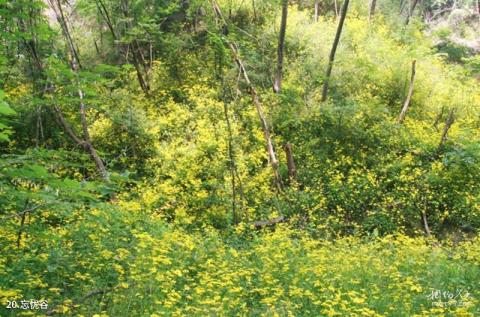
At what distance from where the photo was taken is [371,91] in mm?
13414

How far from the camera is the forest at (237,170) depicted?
4438mm

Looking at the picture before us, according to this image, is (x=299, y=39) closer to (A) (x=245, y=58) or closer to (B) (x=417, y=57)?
(A) (x=245, y=58)

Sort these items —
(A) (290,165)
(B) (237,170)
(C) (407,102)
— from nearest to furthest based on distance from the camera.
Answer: (B) (237,170) < (A) (290,165) < (C) (407,102)

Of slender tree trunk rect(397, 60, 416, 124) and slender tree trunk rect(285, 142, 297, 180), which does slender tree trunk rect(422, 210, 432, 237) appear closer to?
slender tree trunk rect(285, 142, 297, 180)

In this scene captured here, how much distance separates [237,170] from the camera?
31.9 ft

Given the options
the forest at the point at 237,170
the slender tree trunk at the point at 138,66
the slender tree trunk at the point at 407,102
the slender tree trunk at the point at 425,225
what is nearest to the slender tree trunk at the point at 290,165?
the forest at the point at 237,170

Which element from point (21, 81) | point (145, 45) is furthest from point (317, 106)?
point (21, 81)

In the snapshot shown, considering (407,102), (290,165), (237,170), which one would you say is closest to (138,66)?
(237,170)

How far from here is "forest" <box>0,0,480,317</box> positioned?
14.6 feet

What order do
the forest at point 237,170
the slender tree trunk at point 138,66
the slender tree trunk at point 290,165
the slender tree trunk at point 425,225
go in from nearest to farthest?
the forest at point 237,170 < the slender tree trunk at point 425,225 < the slender tree trunk at point 290,165 < the slender tree trunk at point 138,66

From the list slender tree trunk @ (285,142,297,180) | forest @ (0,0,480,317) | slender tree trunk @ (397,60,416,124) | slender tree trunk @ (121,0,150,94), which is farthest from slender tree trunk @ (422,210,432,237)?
slender tree trunk @ (121,0,150,94)

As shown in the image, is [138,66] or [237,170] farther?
[138,66]

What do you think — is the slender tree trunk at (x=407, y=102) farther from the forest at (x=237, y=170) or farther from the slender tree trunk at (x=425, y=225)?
the slender tree trunk at (x=425, y=225)

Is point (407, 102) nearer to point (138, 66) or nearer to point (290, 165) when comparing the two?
point (290, 165)
